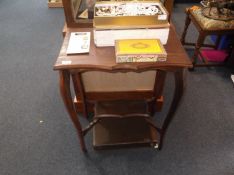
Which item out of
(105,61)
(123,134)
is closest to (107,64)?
(105,61)

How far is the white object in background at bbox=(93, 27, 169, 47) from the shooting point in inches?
35.2

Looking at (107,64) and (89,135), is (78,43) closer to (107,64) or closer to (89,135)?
(107,64)

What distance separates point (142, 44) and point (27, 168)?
1002mm

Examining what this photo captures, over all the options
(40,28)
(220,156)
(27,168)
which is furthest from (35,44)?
(220,156)

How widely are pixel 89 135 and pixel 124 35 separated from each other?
0.78 m

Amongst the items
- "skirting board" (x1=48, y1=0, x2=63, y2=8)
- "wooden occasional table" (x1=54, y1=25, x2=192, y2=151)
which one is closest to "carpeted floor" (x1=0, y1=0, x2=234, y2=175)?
"wooden occasional table" (x1=54, y1=25, x2=192, y2=151)

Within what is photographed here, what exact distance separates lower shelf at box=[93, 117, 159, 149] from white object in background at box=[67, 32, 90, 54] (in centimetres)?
66

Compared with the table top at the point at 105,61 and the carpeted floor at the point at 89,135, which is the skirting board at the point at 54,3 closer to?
the carpeted floor at the point at 89,135

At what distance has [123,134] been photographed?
1354 mm

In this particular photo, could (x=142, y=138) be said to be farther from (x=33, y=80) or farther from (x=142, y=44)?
(x=33, y=80)

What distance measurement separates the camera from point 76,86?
138 centimetres

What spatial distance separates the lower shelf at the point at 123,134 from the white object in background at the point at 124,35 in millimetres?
651

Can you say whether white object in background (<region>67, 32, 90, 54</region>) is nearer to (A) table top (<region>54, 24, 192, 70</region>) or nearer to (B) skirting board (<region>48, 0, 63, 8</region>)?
(A) table top (<region>54, 24, 192, 70</region>)

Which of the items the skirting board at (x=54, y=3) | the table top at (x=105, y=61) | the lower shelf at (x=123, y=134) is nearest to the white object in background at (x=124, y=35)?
the table top at (x=105, y=61)
